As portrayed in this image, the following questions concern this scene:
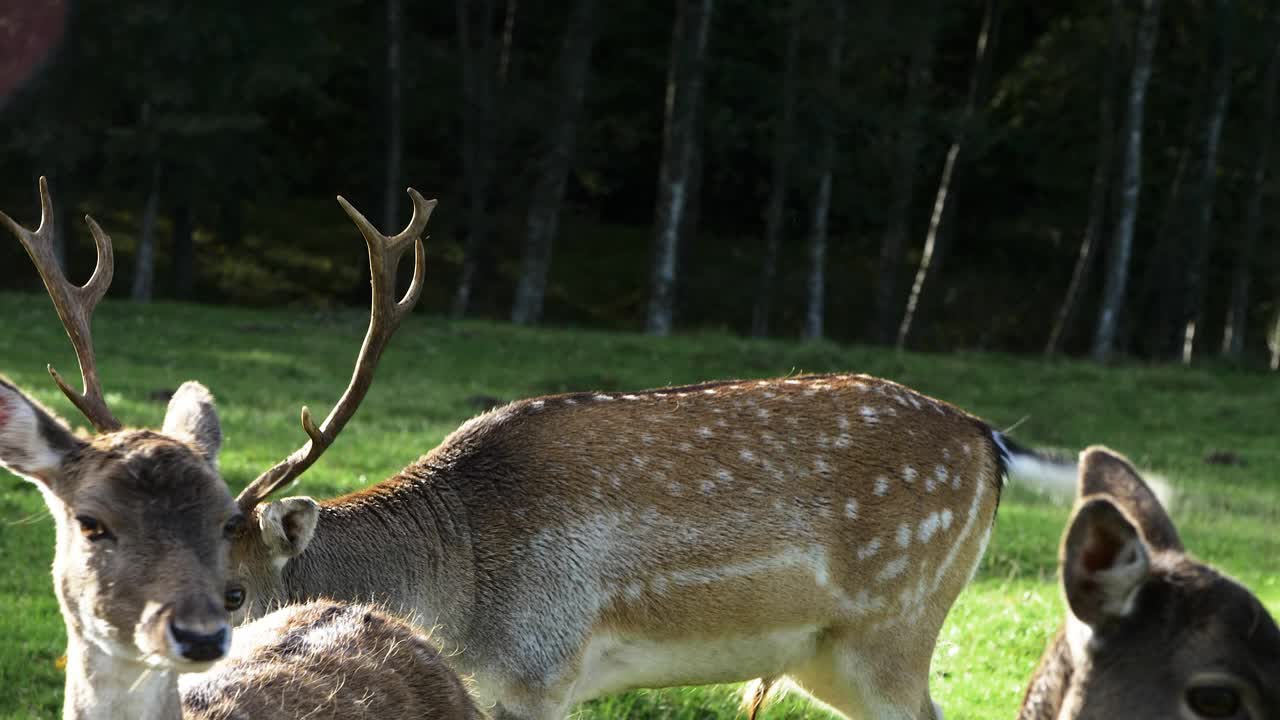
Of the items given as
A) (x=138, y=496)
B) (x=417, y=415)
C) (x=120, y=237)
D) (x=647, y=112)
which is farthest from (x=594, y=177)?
(x=138, y=496)

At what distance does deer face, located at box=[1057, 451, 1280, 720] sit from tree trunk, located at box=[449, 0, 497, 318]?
2494 centimetres

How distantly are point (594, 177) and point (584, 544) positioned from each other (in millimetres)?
27849

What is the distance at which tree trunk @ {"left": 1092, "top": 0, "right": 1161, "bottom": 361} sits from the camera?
24969mm

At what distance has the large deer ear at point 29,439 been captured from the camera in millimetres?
4035

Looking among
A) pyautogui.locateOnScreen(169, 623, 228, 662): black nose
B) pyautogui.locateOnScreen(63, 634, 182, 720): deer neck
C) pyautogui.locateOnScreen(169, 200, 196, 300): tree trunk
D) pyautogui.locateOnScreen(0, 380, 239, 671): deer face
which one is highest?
pyautogui.locateOnScreen(0, 380, 239, 671): deer face

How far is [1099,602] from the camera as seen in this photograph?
3246 millimetres

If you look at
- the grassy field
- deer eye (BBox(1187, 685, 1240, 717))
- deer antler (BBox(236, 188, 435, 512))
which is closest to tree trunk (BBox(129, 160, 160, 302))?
the grassy field

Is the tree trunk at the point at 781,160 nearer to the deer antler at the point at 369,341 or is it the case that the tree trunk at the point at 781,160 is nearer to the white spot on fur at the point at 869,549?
the white spot on fur at the point at 869,549

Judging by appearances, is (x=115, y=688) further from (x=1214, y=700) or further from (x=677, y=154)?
(x=677, y=154)

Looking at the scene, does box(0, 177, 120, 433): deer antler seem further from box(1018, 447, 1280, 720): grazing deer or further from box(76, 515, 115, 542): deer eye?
box(1018, 447, 1280, 720): grazing deer

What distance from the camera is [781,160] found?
85.0ft

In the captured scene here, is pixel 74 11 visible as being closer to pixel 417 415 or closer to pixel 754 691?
pixel 417 415

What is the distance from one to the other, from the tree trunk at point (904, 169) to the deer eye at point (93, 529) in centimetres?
2297

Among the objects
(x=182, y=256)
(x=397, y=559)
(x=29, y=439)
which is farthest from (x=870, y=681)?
(x=182, y=256)
